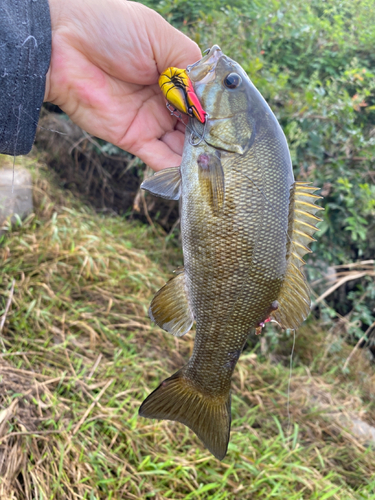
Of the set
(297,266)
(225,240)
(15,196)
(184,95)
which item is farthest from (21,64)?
(15,196)

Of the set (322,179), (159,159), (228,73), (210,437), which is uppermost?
(228,73)

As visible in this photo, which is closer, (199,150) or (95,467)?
(199,150)

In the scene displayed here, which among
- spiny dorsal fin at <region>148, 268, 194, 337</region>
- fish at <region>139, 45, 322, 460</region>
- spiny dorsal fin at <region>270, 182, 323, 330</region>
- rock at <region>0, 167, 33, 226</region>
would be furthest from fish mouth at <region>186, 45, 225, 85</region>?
rock at <region>0, 167, 33, 226</region>

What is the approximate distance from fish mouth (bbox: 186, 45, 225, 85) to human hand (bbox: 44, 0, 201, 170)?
0.31m

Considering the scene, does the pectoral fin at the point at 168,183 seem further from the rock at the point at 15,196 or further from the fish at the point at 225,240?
the rock at the point at 15,196

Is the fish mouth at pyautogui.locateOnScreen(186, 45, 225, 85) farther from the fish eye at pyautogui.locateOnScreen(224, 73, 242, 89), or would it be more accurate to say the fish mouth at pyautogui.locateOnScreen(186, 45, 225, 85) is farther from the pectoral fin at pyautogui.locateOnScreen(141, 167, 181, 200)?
the pectoral fin at pyautogui.locateOnScreen(141, 167, 181, 200)

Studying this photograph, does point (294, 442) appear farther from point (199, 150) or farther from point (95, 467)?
point (199, 150)

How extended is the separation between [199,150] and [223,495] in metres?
1.99

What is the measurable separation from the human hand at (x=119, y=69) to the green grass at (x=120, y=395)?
1596mm

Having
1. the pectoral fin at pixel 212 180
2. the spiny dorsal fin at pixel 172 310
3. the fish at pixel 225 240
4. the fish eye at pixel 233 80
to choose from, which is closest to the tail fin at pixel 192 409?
the fish at pixel 225 240

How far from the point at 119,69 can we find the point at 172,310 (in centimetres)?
122

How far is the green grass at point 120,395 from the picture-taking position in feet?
7.29

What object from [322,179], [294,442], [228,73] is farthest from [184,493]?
[322,179]

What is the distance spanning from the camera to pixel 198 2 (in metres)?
4.05
